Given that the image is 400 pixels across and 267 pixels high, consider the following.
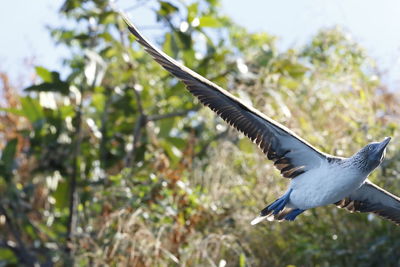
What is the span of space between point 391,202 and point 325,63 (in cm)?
Answer: 419

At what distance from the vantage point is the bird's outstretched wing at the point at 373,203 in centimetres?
548

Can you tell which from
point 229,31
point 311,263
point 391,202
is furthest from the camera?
point 229,31

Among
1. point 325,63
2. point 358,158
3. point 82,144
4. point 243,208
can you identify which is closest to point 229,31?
point 325,63

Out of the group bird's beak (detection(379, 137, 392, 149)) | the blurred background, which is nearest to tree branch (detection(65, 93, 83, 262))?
the blurred background

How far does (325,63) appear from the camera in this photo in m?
9.49

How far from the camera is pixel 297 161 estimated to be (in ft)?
17.0

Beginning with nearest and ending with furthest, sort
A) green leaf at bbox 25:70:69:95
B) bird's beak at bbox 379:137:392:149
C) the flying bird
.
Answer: bird's beak at bbox 379:137:392:149 < the flying bird < green leaf at bbox 25:70:69:95

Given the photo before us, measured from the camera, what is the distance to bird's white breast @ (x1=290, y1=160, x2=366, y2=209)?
4.73 m

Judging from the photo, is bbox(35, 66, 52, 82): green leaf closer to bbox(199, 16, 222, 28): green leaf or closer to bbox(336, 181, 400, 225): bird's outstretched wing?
bbox(199, 16, 222, 28): green leaf

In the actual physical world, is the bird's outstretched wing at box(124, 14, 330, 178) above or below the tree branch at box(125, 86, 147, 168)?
above

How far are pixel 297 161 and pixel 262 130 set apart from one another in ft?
0.98

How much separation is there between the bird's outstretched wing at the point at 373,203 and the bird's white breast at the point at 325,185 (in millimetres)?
568

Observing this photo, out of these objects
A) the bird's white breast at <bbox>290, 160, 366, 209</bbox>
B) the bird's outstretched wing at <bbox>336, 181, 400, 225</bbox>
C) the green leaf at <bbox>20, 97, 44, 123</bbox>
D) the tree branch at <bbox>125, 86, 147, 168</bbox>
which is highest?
the bird's white breast at <bbox>290, 160, 366, 209</bbox>

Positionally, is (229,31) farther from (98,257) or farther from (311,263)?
(98,257)
